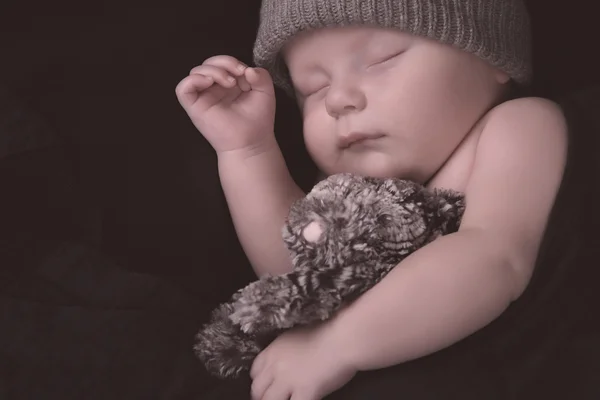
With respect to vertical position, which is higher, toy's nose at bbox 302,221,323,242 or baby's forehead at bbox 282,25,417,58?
baby's forehead at bbox 282,25,417,58

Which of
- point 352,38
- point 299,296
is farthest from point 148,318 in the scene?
point 352,38

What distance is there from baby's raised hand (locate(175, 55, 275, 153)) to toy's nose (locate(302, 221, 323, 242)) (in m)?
0.22

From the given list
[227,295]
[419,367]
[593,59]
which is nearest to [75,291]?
[227,295]

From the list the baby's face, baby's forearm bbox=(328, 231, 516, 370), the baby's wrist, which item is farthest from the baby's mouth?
baby's forearm bbox=(328, 231, 516, 370)

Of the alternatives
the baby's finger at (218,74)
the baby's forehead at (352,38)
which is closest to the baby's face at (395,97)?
the baby's forehead at (352,38)

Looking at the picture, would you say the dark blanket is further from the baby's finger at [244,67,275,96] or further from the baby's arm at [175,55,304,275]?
the baby's finger at [244,67,275,96]

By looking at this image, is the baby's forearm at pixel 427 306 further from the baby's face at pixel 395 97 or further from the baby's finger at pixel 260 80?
the baby's finger at pixel 260 80

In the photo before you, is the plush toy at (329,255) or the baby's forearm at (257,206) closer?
the plush toy at (329,255)

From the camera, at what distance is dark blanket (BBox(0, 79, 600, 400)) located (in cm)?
71

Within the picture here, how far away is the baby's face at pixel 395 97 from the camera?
911mm

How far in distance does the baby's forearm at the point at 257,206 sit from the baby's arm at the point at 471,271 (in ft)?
0.78

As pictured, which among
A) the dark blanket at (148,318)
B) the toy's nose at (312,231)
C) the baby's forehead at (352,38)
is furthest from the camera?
the baby's forehead at (352,38)

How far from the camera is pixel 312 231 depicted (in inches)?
32.3

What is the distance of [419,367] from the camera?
0.72m
